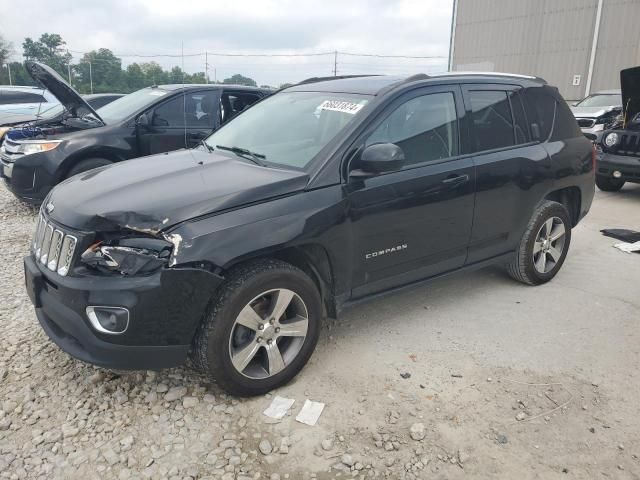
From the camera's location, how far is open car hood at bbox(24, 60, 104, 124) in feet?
20.0

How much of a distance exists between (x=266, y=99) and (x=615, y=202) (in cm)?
655

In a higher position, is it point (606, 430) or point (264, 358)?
point (264, 358)

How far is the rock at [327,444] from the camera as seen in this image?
8.34 feet

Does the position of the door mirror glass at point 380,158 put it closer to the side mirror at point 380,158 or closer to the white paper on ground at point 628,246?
the side mirror at point 380,158

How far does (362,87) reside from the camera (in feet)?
11.7

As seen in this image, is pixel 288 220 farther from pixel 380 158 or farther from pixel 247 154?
pixel 247 154

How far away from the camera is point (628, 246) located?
5723 millimetres

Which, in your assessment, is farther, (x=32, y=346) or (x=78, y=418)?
(x=32, y=346)

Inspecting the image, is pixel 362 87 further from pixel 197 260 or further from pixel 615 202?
pixel 615 202

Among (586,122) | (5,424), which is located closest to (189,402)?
(5,424)

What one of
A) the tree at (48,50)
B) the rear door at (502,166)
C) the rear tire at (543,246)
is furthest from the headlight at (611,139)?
the tree at (48,50)

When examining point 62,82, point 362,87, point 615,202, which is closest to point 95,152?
point 62,82

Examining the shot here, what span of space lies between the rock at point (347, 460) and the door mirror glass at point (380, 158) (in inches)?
61.1

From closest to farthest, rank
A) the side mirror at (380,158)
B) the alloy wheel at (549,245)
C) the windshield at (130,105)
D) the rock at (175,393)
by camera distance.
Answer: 1. the rock at (175,393)
2. the side mirror at (380,158)
3. the alloy wheel at (549,245)
4. the windshield at (130,105)
